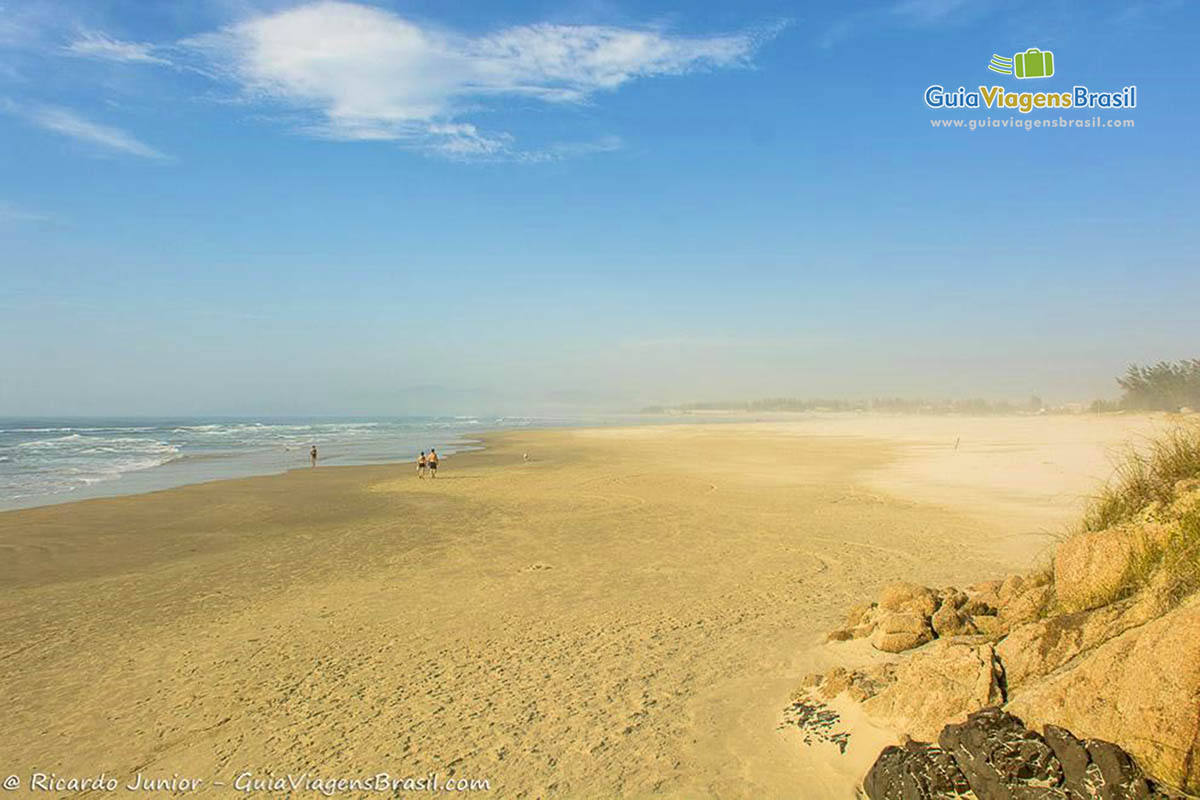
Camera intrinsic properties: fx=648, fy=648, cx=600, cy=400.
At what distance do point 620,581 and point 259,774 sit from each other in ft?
20.6

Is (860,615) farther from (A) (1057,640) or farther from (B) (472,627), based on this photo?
(B) (472,627)

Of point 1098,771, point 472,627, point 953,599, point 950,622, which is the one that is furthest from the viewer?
point 472,627

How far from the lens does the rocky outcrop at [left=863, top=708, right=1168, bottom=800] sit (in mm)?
3475

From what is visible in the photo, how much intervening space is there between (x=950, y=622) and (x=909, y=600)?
0.57 m

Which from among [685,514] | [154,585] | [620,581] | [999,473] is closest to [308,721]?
[620,581]

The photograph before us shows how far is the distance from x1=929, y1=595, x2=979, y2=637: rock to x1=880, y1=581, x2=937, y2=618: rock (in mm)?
181

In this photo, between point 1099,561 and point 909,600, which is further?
point 909,600

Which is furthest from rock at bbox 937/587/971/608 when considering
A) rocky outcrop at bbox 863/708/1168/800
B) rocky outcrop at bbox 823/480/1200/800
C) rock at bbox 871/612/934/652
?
rocky outcrop at bbox 863/708/1168/800

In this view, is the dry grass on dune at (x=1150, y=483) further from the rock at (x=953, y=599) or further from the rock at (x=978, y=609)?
the rock at (x=953, y=599)

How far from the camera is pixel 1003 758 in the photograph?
3.79m

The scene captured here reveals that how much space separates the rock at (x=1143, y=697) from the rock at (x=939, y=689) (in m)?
0.30

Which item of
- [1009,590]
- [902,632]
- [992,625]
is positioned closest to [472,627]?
[902,632]

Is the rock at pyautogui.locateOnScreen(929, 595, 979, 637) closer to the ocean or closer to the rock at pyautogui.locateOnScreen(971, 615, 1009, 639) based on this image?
the rock at pyautogui.locateOnScreen(971, 615, 1009, 639)

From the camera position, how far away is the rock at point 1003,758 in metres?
3.64
